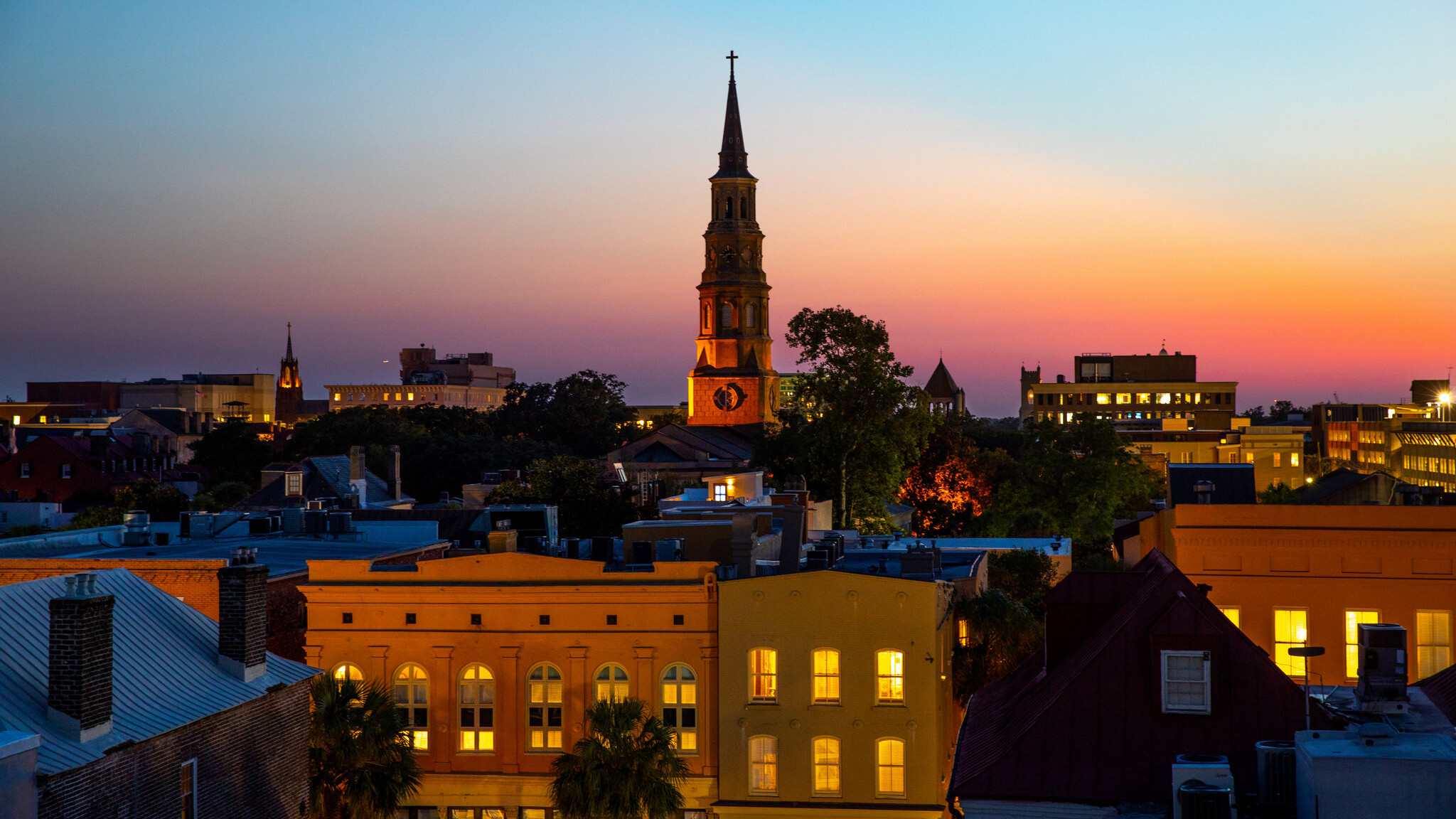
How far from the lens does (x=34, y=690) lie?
2038 centimetres

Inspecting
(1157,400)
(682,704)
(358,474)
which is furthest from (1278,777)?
(1157,400)

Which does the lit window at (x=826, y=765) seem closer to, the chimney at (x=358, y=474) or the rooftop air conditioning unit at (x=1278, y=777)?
the rooftop air conditioning unit at (x=1278, y=777)

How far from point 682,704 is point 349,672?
7.66m

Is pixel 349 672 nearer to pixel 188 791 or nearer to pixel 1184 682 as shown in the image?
pixel 188 791

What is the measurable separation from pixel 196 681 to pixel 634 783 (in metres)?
9.07

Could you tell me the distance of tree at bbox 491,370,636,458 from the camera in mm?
159875

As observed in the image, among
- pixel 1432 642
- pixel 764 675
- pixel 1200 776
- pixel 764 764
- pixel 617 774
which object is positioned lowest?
pixel 764 764

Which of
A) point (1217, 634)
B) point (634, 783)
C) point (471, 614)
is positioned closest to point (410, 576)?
point (471, 614)

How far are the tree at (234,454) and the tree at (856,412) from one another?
73.4m

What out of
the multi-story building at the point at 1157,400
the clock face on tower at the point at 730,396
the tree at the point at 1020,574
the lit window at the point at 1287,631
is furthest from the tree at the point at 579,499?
the multi-story building at the point at 1157,400

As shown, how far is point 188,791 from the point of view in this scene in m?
21.8

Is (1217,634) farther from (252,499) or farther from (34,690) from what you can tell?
(252,499)

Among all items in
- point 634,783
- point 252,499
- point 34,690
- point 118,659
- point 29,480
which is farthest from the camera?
point 29,480

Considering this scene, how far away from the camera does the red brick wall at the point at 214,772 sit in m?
19.4
